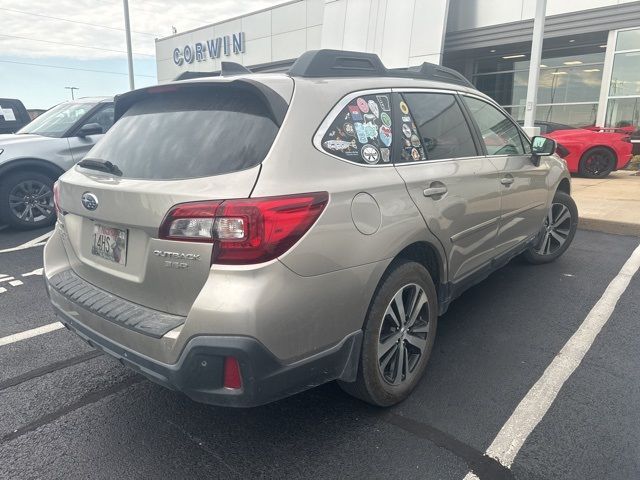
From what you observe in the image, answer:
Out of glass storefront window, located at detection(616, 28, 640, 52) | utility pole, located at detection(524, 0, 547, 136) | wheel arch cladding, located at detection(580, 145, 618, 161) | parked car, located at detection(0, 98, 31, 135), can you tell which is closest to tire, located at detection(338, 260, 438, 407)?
utility pole, located at detection(524, 0, 547, 136)

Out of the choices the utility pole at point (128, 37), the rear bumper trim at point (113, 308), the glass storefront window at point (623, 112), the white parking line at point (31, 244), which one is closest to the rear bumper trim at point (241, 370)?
the rear bumper trim at point (113, 308)

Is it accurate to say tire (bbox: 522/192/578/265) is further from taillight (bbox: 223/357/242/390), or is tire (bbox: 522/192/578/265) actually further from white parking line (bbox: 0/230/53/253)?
white parking line (bbox: 0/230/53/253)

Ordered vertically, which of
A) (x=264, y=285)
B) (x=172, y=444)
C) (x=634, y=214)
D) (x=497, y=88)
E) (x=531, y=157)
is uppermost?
(x=497, y=88)

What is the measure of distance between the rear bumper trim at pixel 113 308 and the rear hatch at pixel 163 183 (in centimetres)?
4

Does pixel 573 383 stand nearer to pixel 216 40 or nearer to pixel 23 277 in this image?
pixel 23 277

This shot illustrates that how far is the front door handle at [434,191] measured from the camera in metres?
2.66

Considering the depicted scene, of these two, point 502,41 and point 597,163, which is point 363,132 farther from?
point 502,41

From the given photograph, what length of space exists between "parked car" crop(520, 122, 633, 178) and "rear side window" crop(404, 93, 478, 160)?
8.90m

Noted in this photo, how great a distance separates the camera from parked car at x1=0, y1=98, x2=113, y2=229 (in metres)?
6.50

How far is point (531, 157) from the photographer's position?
13.7ft

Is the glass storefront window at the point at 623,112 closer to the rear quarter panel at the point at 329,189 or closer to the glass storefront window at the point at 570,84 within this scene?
the glass storefront window at the point at 570,84

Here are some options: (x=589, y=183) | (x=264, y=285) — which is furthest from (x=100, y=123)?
(x=589, y=183)

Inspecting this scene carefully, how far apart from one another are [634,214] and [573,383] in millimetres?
5227

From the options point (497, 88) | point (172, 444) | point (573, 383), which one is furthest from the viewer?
point (497, 88)
